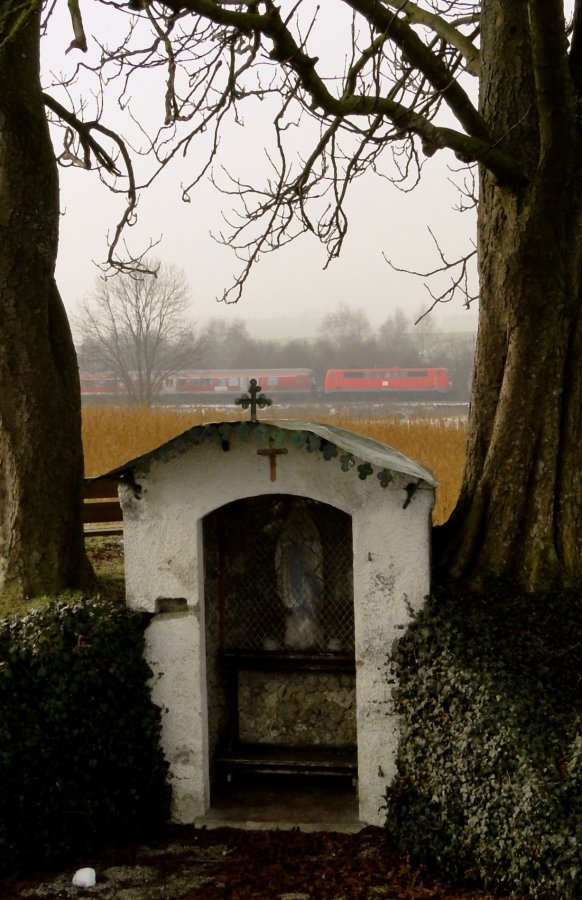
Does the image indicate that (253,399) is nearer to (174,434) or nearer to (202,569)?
(202,569)

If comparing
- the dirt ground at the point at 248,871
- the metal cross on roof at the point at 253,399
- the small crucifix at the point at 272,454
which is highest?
the metal cross on roof at the point at 253,399

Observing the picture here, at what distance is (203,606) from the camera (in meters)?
6.89

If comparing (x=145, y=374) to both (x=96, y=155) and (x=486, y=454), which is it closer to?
(x=96, y=155)

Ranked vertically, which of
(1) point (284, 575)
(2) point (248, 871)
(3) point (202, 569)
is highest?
(3) point (202, 569)

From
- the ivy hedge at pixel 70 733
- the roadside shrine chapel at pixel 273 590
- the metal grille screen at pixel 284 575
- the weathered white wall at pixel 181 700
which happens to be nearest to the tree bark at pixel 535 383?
the roadside shrine chapel at pixel 273 590

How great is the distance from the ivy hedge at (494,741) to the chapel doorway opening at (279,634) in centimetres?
112

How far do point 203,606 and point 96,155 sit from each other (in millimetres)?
4446

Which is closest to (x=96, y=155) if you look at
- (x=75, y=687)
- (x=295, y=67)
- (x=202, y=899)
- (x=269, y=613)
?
(x=295, y=67)

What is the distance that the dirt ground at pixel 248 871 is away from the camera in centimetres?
578

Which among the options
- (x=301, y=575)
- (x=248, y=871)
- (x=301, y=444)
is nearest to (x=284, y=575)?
(x=301, y=575)

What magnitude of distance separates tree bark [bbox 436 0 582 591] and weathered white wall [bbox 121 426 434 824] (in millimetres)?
662

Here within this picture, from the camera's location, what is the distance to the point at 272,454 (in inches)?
263

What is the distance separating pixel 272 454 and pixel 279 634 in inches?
69.3

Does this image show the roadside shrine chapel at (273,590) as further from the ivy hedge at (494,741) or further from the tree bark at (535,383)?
the tree bark at (535,383)
